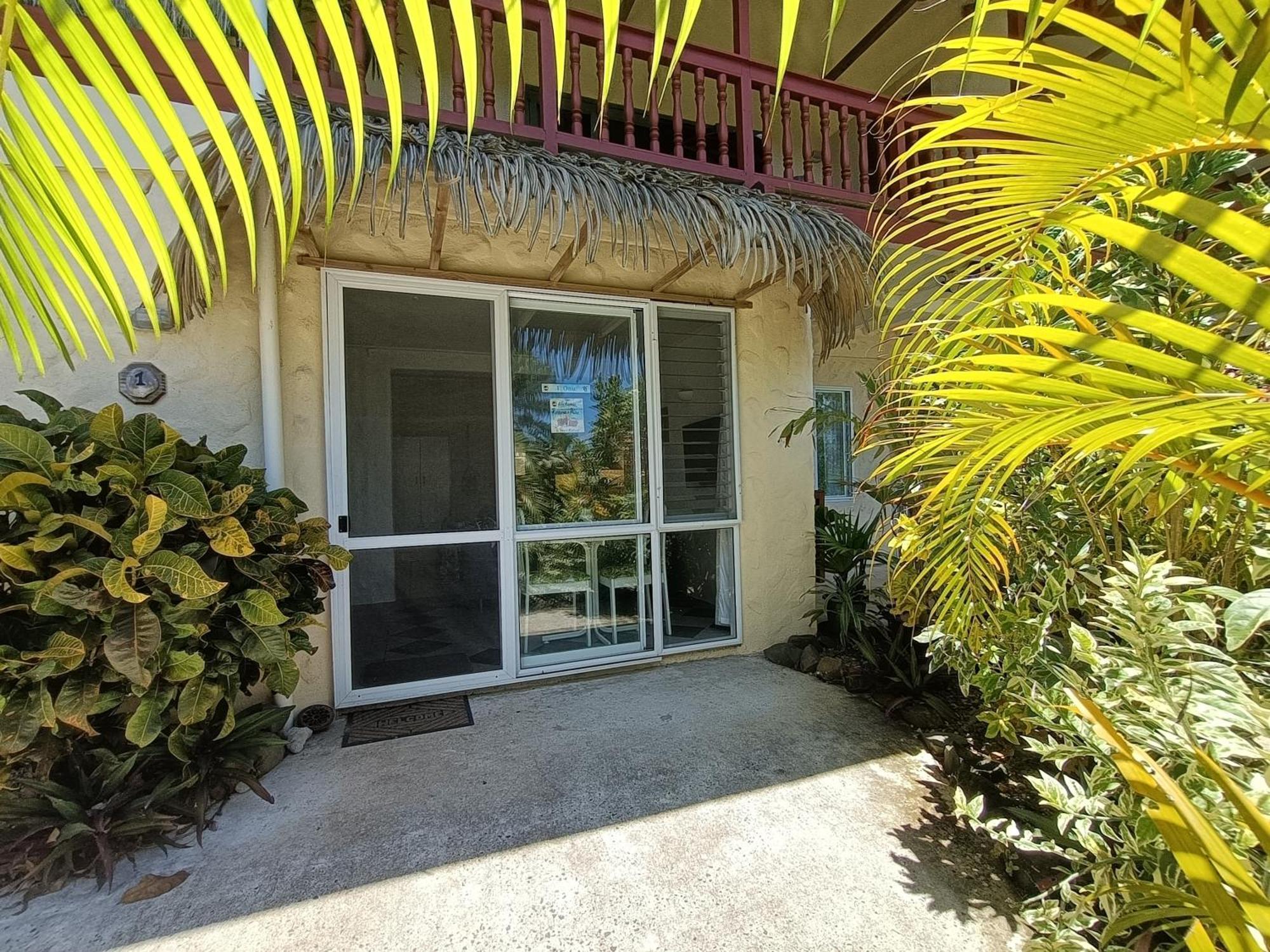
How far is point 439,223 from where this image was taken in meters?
2.60

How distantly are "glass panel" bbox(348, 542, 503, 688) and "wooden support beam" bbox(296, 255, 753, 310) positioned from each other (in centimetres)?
158

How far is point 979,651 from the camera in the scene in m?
1.84

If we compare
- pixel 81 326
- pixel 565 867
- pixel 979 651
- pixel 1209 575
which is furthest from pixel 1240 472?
pixel 81 326

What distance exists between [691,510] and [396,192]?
2.54m

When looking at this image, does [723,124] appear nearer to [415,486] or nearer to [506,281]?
[506,281]

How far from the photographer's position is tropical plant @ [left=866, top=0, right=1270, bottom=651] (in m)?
0.60

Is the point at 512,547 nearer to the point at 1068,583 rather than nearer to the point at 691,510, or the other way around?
the point at 691,510

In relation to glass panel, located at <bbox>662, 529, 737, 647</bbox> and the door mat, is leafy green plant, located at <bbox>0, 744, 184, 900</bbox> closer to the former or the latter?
the door mat

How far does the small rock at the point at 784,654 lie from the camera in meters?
3.61

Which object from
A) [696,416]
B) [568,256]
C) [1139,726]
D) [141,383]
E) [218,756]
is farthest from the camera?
[696,416]

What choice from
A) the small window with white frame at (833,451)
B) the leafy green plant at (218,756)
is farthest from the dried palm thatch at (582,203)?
the small window with white frame at (833,451)

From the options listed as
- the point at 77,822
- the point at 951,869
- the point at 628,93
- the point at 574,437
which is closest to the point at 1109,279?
the point at 951,869

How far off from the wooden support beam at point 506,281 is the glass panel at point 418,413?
14cm

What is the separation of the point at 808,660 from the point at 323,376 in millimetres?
3390
